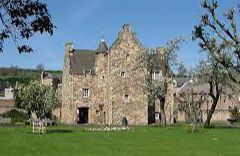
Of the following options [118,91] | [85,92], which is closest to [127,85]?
[118,91]

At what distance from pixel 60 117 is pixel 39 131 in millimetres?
42276

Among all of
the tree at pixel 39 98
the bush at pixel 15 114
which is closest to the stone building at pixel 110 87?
the bush at pixel 15 114

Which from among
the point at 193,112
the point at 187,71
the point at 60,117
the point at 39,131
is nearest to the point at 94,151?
the point at 39,131

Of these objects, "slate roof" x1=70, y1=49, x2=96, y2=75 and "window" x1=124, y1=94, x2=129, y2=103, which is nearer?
"window" x1=124, y1=94, x2=129, y2=103

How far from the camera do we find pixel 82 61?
91.2 m

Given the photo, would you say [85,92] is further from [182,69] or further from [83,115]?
[182,69]

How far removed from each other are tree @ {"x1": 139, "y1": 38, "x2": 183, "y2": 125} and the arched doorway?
1260cm

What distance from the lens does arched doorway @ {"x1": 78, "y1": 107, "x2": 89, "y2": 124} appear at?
8887 centimetres

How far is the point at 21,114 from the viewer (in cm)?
9738

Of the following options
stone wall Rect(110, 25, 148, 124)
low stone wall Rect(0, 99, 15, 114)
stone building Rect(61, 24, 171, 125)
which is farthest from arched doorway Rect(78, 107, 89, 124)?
low stone wall Rect(0, 99, 15, 114)

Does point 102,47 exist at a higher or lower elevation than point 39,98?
higher

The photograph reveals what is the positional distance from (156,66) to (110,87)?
887 centimetres

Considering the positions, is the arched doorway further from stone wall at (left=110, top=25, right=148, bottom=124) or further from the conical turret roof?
the conical turret roof

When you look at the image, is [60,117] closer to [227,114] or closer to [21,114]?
[21,114]
